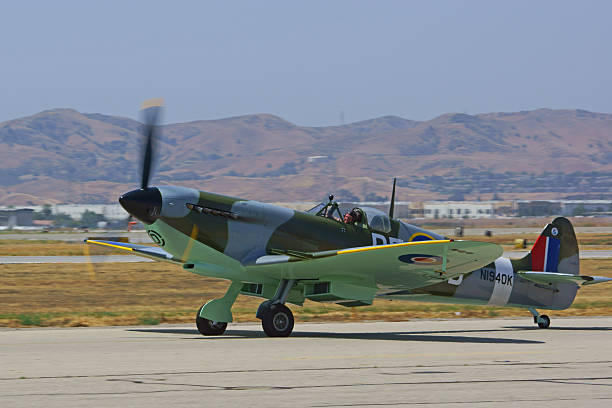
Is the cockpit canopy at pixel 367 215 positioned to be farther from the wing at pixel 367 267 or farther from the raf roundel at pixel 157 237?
the raf roundel at pixel 157 237

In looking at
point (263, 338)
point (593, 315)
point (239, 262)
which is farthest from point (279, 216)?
point (593, 315)

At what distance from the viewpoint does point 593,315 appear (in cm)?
2359

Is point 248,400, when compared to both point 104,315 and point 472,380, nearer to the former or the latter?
point 472,380

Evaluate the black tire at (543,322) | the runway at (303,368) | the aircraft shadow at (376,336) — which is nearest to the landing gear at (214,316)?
the aircraft shadow at (376,336)

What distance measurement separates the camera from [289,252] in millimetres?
16281

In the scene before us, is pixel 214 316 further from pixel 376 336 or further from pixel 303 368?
pixel 303 368

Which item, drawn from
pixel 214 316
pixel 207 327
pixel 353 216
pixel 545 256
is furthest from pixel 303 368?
pixel 545 256

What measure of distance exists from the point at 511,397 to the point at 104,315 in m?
13.4

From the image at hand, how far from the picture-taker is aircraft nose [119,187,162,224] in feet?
49.0

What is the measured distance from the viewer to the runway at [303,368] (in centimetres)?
941

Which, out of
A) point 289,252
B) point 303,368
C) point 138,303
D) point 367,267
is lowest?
point 138,303

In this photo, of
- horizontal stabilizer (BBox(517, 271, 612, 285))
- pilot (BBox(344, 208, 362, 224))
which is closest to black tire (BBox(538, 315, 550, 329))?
horizontal stabilizer (BBox(517, 271, 612, 285))

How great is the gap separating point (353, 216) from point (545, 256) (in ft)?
16.7

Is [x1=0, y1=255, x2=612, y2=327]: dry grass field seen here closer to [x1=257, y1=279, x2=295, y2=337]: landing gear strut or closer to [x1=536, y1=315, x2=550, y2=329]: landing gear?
[x1=536, y1=315, x2=550, y2=329]: landing gear
